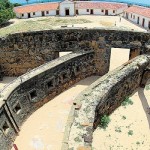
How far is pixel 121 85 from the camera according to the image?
1408 cm

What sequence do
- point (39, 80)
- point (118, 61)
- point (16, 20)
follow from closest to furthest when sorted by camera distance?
point (39, 80) < point (118, 61) < point (16, 20)

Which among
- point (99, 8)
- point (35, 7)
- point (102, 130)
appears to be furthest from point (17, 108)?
point (99, 8)

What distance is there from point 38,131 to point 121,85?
5.50 meters

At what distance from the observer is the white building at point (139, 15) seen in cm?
3669

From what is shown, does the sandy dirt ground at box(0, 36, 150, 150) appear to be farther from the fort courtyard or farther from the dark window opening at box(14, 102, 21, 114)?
the dark window opening at box(14, 102, 21, 114)

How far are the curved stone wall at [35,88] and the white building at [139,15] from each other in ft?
67.8

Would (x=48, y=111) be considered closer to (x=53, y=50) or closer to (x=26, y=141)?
(x=26, y=141)

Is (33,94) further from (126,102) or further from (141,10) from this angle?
(141,10)

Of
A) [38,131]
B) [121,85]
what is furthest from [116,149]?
[38,131]

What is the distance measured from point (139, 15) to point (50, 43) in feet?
76.3

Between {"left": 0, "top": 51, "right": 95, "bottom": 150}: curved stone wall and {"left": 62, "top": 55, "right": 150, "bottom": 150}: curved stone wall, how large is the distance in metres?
4.21

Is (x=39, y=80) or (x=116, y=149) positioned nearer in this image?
(x=116, y=149)

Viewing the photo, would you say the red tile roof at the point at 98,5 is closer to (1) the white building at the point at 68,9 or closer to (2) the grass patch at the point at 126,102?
(1) the white building at the point at 68,9

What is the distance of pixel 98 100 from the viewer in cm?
1178
